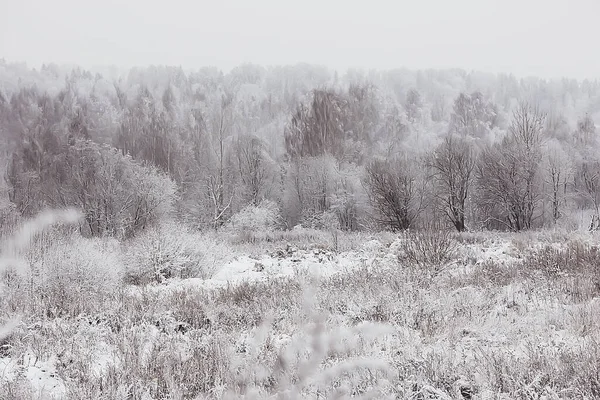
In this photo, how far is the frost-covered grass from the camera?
3.04 metres

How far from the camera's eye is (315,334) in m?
1.56

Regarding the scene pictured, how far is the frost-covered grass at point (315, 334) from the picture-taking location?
3.04 m

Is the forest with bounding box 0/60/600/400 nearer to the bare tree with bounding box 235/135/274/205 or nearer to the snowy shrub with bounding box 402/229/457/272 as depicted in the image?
the snowy shrub with bounding box 402/229/457/272

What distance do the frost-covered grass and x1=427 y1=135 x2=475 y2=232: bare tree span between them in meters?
17.0

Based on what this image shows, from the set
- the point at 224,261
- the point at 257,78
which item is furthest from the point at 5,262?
the point at 257,78

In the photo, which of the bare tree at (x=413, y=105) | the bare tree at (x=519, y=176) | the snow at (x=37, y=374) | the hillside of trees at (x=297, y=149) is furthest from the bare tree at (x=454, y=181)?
the bare tree at (x=413, y=105)

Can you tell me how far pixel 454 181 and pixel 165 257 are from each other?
66.7 feet

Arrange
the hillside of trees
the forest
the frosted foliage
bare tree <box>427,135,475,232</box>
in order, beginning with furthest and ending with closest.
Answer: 1. the frosted foliage
2. bare tree <box>427,135,475,232</box>
3. the hillside of trees
4. the forest

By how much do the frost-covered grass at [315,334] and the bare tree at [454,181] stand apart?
17.0m

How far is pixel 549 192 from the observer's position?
3031 centimetres

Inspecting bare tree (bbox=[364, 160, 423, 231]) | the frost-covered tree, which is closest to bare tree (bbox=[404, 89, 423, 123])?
the frost-covered tree

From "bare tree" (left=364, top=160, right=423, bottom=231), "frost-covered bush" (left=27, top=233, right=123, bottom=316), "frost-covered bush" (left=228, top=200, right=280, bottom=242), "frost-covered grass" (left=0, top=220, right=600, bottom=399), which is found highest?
"frost-covered grass" (left=0, top=220, right=600, bottom=399)

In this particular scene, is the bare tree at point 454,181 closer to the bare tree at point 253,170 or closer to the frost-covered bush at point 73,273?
the bare tree at point 253,170

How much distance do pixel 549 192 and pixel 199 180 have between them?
96.2ft
